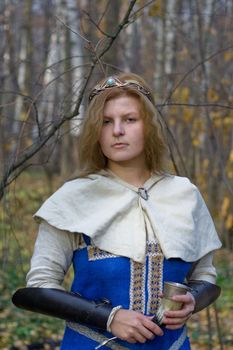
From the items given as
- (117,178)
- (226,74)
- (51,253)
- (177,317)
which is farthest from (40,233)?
(226,74)

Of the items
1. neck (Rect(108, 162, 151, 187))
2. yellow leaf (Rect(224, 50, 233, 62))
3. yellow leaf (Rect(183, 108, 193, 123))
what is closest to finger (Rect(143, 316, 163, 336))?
neck (Rect(108, 162, 151, 187))

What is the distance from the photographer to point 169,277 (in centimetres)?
238

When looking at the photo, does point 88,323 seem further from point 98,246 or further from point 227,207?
point 227,207

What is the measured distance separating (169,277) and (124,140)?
47cm

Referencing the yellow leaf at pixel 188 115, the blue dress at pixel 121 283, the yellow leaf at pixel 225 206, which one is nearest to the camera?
the blue dress at pixel 121 283

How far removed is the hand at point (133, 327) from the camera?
7.28ft

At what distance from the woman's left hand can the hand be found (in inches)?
1.7

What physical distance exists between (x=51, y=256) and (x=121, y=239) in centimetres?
23

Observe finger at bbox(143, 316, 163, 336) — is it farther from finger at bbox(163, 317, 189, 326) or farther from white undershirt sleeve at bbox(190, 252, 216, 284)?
white undershirt sleeve at bbox(190, 252, 216, 284)

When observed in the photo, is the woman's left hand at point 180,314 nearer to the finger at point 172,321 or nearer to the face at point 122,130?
the finger at point 172,321

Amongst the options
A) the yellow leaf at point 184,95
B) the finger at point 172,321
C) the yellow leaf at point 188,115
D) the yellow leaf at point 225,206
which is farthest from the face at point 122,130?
the yellow leaf at point 225,206

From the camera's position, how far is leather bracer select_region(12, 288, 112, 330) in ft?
7.37

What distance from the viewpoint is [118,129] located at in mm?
2420

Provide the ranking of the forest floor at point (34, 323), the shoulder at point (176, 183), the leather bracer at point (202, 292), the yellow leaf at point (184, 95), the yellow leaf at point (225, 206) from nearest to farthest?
the leather bracer at point (202, 292) < the shoulder at point (176, 183) < the forest floor at point (34, 323) < the yellow leaf at point (184, 95) < the yellow leaf at point (225, 206)
